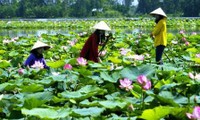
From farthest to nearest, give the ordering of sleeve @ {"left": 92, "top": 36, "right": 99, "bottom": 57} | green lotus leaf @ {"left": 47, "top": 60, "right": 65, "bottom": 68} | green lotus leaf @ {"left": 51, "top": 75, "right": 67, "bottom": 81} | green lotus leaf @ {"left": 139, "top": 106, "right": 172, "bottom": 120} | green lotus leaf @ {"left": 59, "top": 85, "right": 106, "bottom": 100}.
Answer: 1. sleeve @ {"left": 92, "top": 36, "right": 99, "bottom": 57}
2. green lotus leaf @ {"left": 47, "top": 60, "right": 65, "bottom": 68}
3. green lotus leaf @ {"left": 51, "top": 75, "right": 67, "bottom": 81}
4. green lotus leaf @ {"left": 59, "top": 85, "right": 106, "bottom": 100}
5. green lotus leaf @ {"left": 139, "top": 106, "right": 172, "bottom": 120}

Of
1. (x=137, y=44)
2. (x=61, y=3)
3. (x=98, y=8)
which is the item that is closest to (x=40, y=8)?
(x=61, y=3)

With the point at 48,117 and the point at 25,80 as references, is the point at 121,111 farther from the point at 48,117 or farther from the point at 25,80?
the point at 25,80

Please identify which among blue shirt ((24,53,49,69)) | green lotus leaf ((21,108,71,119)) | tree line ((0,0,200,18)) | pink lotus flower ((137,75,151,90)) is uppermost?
pink lotus flower ((137,75,151,90))

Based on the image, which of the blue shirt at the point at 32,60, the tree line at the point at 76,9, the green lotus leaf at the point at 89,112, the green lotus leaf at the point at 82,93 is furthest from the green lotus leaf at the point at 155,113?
the tree line at the point at 76,9

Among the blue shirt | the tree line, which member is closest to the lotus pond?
the blue shirt

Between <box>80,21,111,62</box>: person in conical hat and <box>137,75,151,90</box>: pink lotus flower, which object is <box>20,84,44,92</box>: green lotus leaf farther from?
<box>80,21,111,62</box>: person in conical hat

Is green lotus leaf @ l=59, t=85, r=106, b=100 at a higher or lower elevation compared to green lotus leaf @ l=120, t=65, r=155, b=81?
lower

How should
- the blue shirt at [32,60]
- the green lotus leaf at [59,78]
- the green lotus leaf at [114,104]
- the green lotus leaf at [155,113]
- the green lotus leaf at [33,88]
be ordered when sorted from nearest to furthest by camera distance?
the green lotus leaf at [155,113] → the green lotus leaf at [114,104] → the green lotus leaf at [33,88] → the green lotus leaf at [59,78] → the blue shirt at [32,60]

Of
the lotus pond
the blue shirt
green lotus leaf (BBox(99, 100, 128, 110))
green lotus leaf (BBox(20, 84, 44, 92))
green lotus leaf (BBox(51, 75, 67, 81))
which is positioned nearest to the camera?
the lotus pond

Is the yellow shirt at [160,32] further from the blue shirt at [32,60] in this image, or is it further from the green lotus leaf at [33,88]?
the green lotus leaf at [33,88]

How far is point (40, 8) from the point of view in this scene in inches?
1921

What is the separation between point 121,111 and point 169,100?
24cm

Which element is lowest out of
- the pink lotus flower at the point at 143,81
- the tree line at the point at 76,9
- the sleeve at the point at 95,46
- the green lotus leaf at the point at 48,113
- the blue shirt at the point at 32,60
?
the tree line at the point at 76,9

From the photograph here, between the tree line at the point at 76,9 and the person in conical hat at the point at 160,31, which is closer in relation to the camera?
the person in conical hat at the point at 160,31
